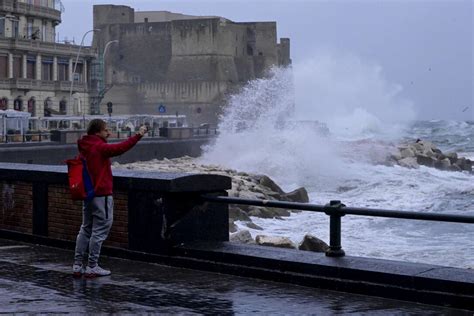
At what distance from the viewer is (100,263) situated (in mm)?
9531

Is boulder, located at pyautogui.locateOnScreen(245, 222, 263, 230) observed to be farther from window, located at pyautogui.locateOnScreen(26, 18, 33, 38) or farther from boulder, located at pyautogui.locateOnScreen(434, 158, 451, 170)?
window, located at pyautogui.locateOnScreen(26, 18, 33, 38)

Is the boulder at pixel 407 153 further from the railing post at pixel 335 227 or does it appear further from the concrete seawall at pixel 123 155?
the railing post at pixel 335 227

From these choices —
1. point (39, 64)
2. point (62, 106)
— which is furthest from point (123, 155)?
point (62, 106)

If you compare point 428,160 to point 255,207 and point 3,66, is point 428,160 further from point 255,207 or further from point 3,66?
point 255,207

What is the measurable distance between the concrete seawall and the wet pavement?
28863mm

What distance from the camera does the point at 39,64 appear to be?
68.2 metres

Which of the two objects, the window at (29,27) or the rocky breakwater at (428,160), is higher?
the window at (29,27)

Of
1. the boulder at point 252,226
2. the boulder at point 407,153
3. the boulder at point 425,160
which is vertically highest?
the boulder at point 407,153

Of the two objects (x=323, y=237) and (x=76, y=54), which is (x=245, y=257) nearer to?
(x=323, y=237)

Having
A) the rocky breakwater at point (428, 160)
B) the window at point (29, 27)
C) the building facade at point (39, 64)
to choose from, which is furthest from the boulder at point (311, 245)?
the window at point (29, 27)

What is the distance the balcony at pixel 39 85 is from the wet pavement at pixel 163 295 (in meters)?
56.7

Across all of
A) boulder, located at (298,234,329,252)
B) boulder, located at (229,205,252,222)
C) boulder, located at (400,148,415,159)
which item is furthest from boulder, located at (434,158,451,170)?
boulder, located at (298,234,329,252)

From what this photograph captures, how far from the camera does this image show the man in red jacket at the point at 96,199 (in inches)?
337

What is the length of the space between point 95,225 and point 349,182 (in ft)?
118
